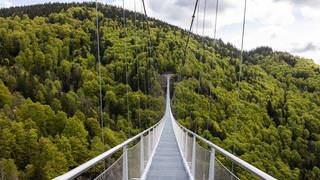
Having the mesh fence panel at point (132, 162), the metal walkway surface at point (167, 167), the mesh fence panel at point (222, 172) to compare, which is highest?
the mesh fence panel at point (222, 172)

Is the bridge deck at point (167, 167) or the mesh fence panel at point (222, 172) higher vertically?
the mesh fence panel at point (222, 172)

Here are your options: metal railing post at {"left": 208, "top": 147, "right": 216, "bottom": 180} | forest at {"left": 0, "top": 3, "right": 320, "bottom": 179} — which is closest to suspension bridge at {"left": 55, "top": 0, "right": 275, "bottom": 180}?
metal railing post at {"left": 208, "top": 147, "right": 216, "bottom": 180}

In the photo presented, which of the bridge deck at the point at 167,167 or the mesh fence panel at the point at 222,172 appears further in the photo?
the bridge deck at the point at 167,167

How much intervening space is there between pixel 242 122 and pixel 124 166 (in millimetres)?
26008

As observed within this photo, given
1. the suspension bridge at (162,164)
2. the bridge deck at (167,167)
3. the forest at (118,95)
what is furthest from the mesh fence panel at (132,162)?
the forest at (118,95)

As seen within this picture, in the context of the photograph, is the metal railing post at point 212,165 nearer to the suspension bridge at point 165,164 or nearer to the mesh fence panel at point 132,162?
the suspension bridge at point 165,164

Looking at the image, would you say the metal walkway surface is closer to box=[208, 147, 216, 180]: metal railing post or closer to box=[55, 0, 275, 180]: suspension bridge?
box=[55, 0, 275, 180]: suspension bridge

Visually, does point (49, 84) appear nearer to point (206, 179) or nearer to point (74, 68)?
point (74, 68)

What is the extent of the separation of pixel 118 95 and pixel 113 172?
42.0 metres

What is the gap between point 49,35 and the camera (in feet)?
212

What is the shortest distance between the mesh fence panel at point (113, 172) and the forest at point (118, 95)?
13633 millimetres

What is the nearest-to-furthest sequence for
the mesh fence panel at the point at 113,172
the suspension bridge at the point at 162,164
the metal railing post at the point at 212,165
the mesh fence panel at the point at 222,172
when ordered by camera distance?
1. the suspension bridge at the point at 162,164
2. the mesh fence panel at the point at 113,172
3. the mesh fence panel at the point at 222,172
4. the metal railing post at the point at 212,165

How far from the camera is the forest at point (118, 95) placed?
99.1 feet

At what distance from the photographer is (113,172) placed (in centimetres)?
275
